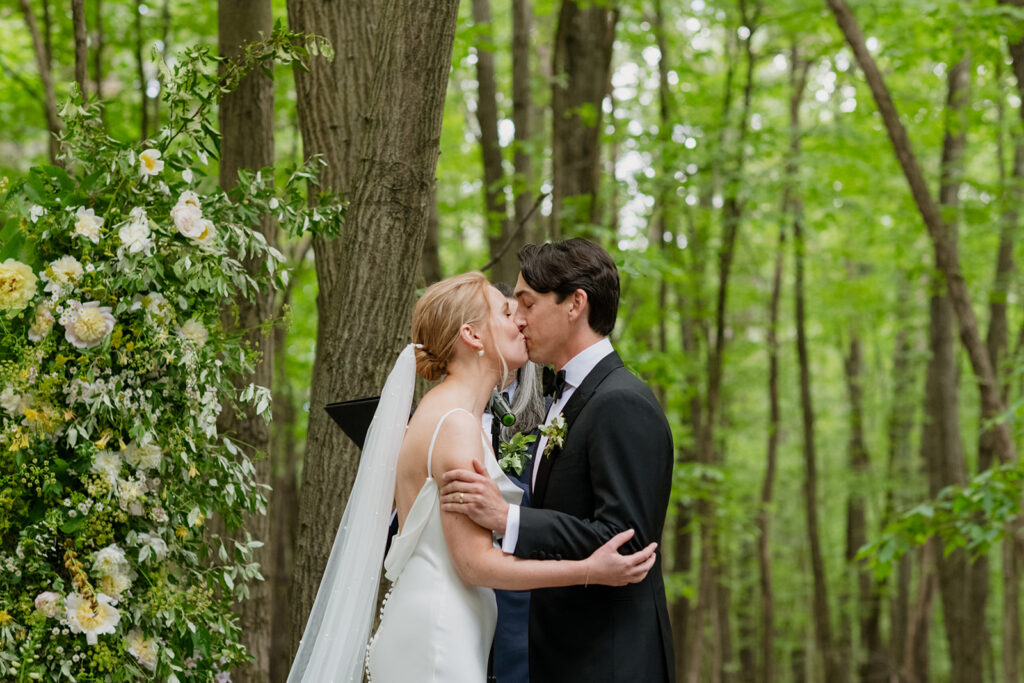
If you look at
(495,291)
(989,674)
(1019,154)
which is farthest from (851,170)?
(989,674)

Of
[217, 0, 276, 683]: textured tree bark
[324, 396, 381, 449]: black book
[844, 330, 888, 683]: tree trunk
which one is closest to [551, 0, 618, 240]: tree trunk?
[217, 0, 276, 683]: textured tree bark

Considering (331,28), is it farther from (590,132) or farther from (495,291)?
(590,132)

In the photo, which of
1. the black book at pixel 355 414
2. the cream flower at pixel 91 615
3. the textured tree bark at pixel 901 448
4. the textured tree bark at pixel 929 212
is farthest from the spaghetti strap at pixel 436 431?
the textured tree bark at pixel 901 448

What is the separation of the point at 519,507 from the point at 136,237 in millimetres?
1564

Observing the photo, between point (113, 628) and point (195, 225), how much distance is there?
4.46ft

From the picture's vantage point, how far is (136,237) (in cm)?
322

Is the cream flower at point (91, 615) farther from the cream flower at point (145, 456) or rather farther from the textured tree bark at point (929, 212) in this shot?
the textured tree bark at point (929, 212)

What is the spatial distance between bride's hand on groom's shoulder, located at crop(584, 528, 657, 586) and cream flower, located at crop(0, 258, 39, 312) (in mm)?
2025

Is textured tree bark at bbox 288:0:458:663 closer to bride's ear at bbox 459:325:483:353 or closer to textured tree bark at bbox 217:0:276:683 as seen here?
bride's ear at bbox 459:325:483:353

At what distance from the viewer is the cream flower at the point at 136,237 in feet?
10.5

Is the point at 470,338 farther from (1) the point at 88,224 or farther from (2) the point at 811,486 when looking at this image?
(2) the point at 811,486

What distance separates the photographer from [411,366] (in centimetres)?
321

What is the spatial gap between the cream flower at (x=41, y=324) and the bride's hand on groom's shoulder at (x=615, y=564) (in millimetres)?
1938

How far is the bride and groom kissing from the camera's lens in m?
2.75
